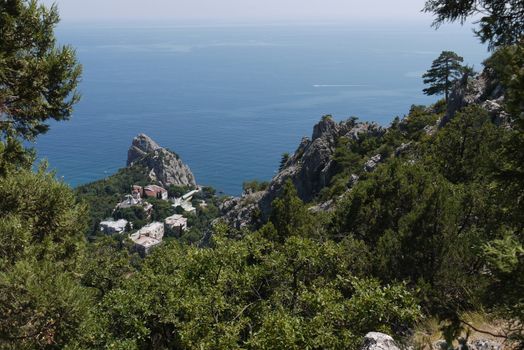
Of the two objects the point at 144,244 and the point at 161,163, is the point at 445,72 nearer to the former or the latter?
the point at 144,244

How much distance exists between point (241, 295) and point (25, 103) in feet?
23.1

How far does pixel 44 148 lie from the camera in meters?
162

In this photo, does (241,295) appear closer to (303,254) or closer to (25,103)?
(303,254)

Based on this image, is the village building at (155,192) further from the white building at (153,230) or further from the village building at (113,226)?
the white building at (153,230)

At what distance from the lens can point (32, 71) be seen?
10.2 meters

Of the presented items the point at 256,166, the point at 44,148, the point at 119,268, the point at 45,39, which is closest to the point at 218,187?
the point at 256,166

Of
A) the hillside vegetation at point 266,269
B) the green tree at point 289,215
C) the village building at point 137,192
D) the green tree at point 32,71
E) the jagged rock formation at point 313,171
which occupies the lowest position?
the village building at point 137,192

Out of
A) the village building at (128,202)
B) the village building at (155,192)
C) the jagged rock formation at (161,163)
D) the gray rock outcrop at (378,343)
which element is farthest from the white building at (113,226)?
the gray rock outcrop at (378,343)

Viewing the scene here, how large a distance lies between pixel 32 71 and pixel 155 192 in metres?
116

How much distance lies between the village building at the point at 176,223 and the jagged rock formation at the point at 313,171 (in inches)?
1812

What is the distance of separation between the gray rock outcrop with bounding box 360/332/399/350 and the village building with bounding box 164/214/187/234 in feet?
310

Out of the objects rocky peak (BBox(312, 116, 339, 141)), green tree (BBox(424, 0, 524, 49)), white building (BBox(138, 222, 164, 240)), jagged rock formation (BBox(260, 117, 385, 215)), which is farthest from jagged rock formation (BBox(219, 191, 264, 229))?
white building (BBox(138, 222, 164, 240))

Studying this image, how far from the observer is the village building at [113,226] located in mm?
98988

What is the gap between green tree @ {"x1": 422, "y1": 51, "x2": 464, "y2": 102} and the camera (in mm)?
51188
